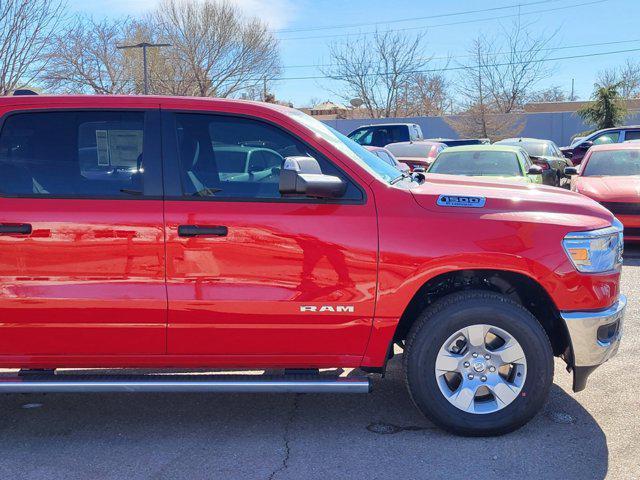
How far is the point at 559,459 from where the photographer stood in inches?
143

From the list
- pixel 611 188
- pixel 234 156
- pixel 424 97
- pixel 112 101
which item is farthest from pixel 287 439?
pixel 424 97

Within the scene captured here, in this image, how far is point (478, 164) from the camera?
10977 millimetres

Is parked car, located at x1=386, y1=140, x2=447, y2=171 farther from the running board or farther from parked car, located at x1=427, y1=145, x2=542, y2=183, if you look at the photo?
the running board

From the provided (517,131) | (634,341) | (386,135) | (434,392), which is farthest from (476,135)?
(434,392)

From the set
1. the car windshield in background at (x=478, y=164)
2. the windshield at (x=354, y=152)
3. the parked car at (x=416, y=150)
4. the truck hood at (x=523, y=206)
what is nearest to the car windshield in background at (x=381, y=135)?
the parked car at (x=416, y=150)

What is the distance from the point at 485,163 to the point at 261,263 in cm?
807

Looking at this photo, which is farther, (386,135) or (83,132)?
(386,135)

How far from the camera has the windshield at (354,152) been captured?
3.94 m

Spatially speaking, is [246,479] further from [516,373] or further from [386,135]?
[386,135]

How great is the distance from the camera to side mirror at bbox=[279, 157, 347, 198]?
11.8ft

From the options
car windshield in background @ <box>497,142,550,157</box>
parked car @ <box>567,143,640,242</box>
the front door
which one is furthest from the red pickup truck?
car windshield in background @ <box>497,142,550,157</box>

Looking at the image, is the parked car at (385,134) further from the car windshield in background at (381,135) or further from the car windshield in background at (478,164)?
the car windshield in background at (478,164)

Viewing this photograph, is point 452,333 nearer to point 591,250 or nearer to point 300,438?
point 591,250

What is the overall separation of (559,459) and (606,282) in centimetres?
105
